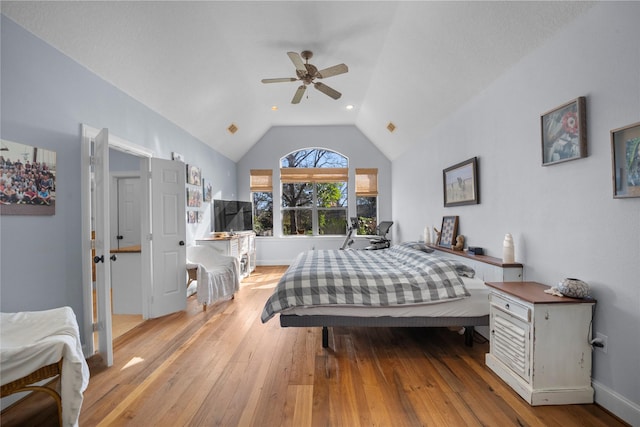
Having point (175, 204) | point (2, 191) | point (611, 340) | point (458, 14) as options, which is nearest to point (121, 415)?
point (2, 191)

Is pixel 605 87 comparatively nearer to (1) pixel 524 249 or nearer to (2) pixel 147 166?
(1) pixel 524 249

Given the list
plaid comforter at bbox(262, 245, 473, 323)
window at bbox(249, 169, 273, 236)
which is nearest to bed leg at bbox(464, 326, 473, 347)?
plaid comforter at bbox(262, 245, 473, 323)

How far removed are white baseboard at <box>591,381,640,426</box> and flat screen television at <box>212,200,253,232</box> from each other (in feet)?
16.7

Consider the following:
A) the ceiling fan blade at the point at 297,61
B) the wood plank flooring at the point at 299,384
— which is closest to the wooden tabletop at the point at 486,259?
the wood plank flooring at the point at 299,384

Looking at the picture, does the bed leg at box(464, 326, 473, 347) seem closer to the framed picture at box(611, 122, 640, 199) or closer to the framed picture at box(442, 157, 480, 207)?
the framed picture at box(442, 157, 480, 207)

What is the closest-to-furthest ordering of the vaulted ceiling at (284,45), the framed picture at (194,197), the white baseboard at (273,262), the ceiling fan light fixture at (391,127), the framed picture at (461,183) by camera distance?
the vaulted ceiling at (284,45) → the framed picture at (461,183) → the framed picture at (194,197) → the ceiling fan light fixture at (391,127) → the white baseboard at (273,262)

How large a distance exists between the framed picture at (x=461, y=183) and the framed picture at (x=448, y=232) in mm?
199

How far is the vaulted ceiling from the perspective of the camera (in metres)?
2.14

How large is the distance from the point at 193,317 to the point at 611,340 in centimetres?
376

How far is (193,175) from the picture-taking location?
14.9 ft

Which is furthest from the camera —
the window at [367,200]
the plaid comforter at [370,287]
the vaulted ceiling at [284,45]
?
the window at [367,200]

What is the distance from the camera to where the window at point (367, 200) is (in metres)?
6.82

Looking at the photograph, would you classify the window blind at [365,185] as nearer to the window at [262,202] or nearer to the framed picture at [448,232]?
the window at [262,202]

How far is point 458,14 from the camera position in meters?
2.33
